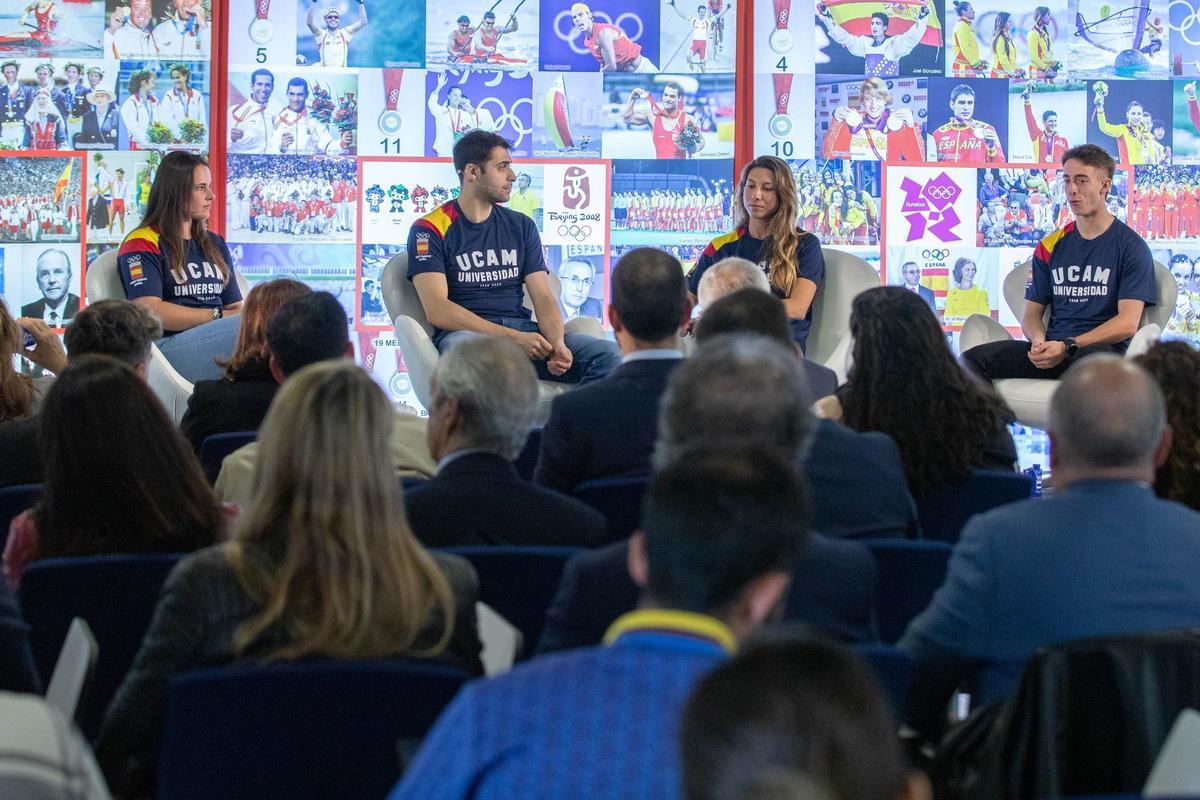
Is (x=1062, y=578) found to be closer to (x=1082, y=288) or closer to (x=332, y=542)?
(x=332, y=542)

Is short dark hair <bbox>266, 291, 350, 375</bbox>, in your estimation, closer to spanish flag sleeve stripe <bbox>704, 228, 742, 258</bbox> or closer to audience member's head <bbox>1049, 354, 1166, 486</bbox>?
audience member's head <bbox>1049, 354, 1166, 486</bbox>

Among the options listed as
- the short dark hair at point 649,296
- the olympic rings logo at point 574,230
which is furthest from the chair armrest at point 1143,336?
the short dark hair at point 649,296

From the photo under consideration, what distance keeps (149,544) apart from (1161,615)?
171 centimetres

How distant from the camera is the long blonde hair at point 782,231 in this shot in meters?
6.32

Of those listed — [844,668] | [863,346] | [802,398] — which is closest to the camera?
[844,668]

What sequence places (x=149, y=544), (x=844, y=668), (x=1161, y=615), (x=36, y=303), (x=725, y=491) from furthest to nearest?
(x=36, y=303)
(x=149, y=544)
(x=1161, y=615)
(x=725, y=491)
(x=844, y=668)

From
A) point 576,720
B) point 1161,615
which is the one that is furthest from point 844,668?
point 1161,615

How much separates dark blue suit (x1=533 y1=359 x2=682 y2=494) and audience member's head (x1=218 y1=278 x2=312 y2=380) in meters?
1.15

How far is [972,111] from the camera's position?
305 inches

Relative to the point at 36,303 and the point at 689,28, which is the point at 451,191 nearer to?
the point at 689,28

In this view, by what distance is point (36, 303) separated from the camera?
747 centimetres

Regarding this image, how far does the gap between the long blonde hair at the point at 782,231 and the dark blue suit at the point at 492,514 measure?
3.71 m

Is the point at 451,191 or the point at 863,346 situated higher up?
the point at 451,191

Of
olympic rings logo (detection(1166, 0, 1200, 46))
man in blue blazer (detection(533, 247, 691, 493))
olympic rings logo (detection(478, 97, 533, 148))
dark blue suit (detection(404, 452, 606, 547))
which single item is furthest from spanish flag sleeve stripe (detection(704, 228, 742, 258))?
dark blue suit (detection(404, 452, 606, 547))
